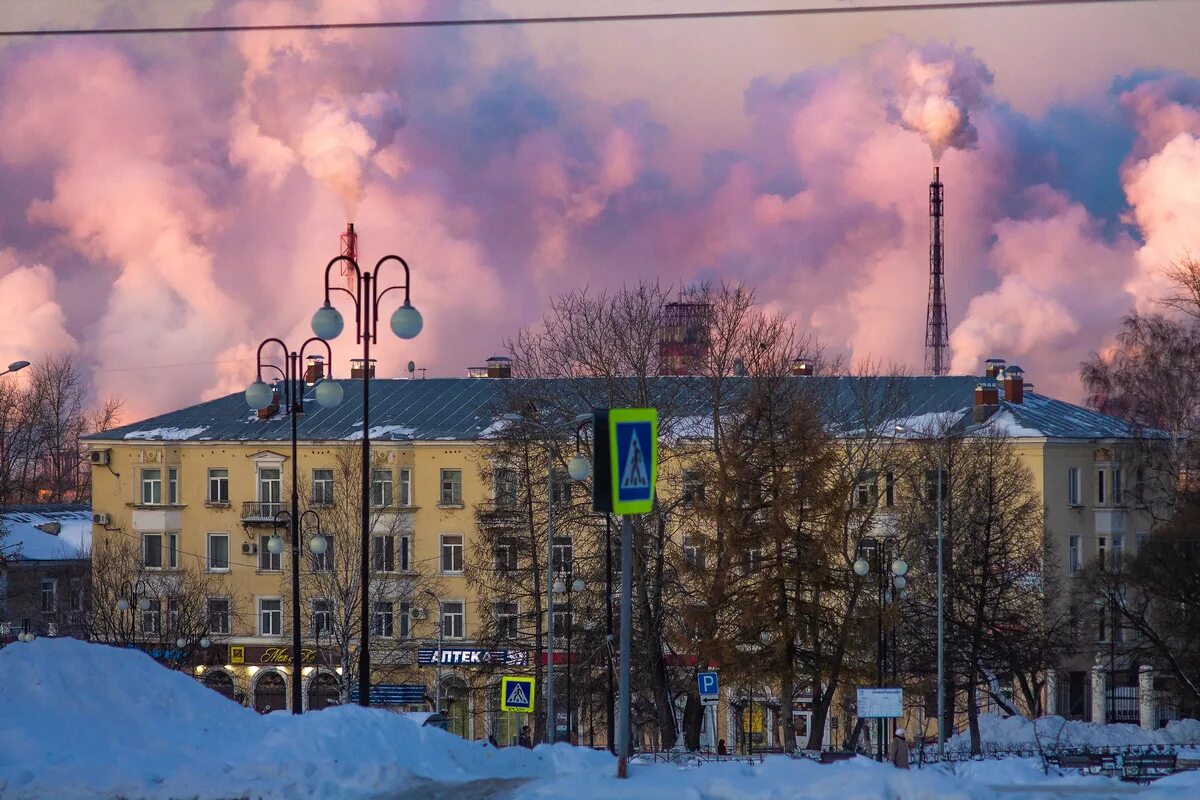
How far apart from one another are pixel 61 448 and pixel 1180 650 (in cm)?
7809

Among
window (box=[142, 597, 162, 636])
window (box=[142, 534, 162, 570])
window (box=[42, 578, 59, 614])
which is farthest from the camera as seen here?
window (box=[42, 578, 59, 614])

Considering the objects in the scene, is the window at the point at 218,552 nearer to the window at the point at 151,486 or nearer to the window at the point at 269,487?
the window at the point at 269,487

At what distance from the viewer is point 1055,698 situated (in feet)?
186

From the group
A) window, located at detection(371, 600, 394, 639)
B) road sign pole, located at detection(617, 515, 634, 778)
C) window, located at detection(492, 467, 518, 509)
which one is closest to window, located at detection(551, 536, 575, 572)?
window, located at detection(492, 467, 518, 509)

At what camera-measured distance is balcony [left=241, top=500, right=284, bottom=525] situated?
61.5 meters

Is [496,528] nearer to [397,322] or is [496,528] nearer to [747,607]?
[747,607]

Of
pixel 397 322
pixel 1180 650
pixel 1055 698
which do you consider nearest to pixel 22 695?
pixel 397 322

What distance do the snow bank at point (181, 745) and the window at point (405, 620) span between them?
1620 inches

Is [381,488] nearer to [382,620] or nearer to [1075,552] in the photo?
[382,620]

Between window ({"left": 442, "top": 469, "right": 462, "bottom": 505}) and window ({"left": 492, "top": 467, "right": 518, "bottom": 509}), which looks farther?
window ({"left": 442, "top": 469, "right": 462, "bottom": 505})

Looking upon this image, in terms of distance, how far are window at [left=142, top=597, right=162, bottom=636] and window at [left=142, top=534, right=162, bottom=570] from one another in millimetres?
2136

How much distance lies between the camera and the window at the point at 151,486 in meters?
63.7

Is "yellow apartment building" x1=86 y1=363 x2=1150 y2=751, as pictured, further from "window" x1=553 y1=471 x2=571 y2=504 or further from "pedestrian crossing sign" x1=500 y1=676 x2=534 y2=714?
"pedestrian crossing sign" x1=500 y1=676 x2=534 y2=714

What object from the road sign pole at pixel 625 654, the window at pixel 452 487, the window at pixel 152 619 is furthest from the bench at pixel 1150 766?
the window at pixel 152 619
